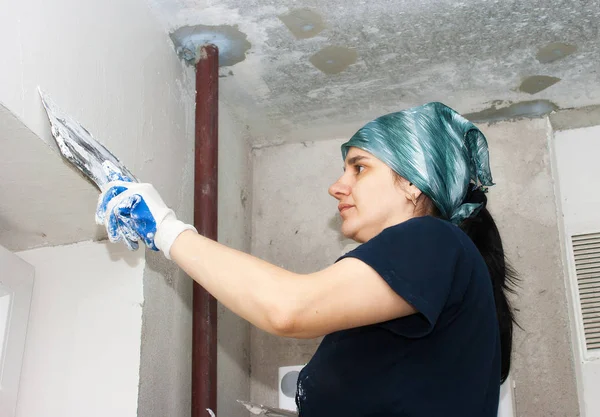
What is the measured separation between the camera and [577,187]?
Result: 2.62m

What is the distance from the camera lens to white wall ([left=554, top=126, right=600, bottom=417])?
8.29 feet

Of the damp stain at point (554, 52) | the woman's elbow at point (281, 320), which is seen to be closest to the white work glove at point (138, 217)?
the woman's elbow at point (281, 320)

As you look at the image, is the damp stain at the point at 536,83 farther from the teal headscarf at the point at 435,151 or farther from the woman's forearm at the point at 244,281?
the woman's forearm at the point at 244,281

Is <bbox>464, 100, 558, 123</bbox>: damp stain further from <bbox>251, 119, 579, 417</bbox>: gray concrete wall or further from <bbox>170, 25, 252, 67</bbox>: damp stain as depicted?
<bbox>170, 25, 252, 67</bbox>: damp stain

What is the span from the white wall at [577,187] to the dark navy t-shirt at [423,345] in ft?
3.97

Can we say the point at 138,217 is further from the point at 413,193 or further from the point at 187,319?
the point at 187,319

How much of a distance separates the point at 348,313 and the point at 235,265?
8.6 inches

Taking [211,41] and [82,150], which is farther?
[211,41]

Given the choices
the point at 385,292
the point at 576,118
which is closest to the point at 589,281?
the point at 576,118

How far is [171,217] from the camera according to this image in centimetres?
148

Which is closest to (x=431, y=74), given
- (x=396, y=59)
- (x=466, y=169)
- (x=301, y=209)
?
(x=396, y=59)

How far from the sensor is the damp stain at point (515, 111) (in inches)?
102

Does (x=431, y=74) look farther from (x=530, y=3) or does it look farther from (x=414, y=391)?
(x=414, y=391)

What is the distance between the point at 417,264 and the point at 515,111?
60.4 inches
